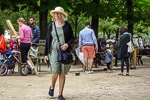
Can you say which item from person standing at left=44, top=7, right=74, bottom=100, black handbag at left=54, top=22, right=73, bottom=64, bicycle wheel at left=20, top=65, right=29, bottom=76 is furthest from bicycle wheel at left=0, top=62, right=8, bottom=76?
black handbag at left=54, top=22, right=73, bottom=64

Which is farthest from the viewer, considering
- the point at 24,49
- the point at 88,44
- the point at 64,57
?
the point at 88,44

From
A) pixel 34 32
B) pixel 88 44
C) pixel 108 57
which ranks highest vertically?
pixel 34 32

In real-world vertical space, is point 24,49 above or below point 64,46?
below

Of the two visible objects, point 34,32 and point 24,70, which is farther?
point 34,32

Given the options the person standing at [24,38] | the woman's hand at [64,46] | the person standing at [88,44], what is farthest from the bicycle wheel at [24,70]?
the woman's hand at [64,46]

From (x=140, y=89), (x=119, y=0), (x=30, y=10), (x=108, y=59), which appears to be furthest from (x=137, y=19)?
(x=140, y=89)

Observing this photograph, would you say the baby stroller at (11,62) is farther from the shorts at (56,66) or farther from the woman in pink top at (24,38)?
the shorts at (56,66)

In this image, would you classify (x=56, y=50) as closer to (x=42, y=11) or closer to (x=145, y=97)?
(x=145, y=97)

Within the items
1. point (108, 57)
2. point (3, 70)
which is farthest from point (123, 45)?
point (3, 70)

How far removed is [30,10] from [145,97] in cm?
1372

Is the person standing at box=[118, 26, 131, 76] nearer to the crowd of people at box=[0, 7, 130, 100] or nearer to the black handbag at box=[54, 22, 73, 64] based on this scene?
the crowd of people at box=[0, 7, 130, 100]

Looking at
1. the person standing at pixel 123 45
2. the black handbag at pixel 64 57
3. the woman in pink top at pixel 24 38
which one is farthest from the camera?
the person standing at pixel 123 45

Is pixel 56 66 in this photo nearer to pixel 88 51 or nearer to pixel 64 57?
pixel 64 57

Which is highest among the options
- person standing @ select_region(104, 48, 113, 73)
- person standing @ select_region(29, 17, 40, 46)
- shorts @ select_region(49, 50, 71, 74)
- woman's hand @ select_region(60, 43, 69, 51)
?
person standing @ select_region(29, 17, 40, 46)
